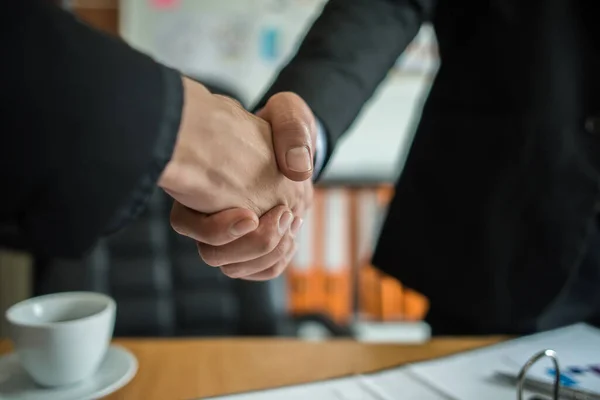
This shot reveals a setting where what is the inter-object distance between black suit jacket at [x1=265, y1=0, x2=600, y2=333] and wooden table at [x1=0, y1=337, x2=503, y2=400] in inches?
3.8

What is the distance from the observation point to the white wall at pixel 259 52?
5.17 feet

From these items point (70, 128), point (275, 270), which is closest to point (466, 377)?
point (275, 270)

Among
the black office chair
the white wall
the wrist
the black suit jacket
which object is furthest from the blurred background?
the wrist

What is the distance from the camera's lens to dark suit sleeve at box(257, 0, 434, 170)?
2.08 ft

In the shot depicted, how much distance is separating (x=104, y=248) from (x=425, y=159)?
0.60 m

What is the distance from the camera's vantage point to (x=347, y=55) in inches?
26.5

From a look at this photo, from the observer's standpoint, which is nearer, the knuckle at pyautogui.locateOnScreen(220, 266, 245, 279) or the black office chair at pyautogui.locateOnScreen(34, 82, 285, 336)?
the knuckle at pyautogui.locateOnScreen(220, 266, 245, 279)

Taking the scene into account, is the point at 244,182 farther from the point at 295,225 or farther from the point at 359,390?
the point at 359,390

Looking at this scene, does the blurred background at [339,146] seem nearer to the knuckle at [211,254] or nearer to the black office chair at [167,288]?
the black office chair at [167,288]

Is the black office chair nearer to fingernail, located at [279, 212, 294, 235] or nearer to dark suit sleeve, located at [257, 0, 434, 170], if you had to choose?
dark suit sleeve, located at [257, 0, 434, 170]

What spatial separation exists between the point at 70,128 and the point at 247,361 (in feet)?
1.12

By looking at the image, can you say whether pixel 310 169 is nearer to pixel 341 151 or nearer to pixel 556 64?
pixel 556 64

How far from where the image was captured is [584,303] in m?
0.68

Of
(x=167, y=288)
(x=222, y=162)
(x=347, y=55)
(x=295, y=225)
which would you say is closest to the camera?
(x=222, y=162)
